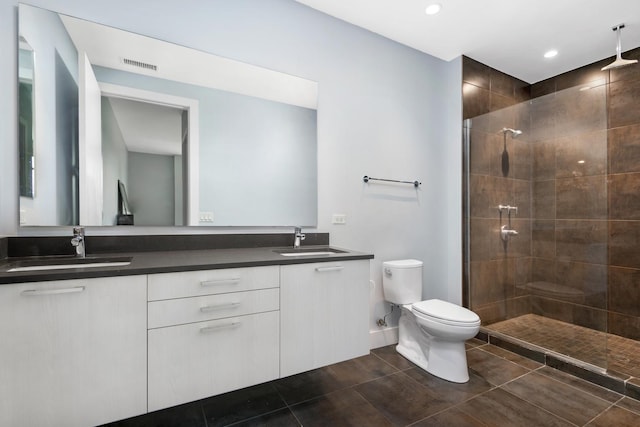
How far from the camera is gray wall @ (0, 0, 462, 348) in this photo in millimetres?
1657

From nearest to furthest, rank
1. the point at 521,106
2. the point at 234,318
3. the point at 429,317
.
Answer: the point at 234,318 < the point at 429,317 < the point at 521,106

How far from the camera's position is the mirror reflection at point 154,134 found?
1.48 meters

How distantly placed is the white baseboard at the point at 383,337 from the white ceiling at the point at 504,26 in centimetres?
243

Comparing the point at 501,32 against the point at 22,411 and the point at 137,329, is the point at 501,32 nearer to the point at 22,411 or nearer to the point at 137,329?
the point at 137,329

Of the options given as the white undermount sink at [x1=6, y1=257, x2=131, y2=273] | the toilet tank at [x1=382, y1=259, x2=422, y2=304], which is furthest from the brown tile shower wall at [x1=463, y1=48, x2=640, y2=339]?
the white undermount sink at [x1=6, y1=257, x2=131, y2=273]

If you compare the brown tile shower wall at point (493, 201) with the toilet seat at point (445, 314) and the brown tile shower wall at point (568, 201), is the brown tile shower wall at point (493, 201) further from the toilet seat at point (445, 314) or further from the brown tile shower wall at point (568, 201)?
the toilet seat at point (445, 314)

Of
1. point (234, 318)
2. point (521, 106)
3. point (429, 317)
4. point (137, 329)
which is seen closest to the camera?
point (137, 329)

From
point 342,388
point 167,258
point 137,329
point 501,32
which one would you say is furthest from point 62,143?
point 501,32

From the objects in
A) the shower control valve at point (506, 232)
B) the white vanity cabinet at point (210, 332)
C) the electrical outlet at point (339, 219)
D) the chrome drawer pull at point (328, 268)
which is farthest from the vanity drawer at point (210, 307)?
the shower control valve at point (506, 232)

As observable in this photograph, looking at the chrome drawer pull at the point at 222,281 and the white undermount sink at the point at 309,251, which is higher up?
the white undermount sink at the point at 309,251

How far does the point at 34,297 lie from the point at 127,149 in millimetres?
898

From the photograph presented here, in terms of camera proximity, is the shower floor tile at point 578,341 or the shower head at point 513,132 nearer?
the shower floor tile at point 578,341

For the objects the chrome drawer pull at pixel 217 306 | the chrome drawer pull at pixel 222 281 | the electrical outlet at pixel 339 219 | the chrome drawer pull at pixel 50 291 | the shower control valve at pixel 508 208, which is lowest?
the chrome drawer pull at pixel 217 306

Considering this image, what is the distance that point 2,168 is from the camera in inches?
55.2
